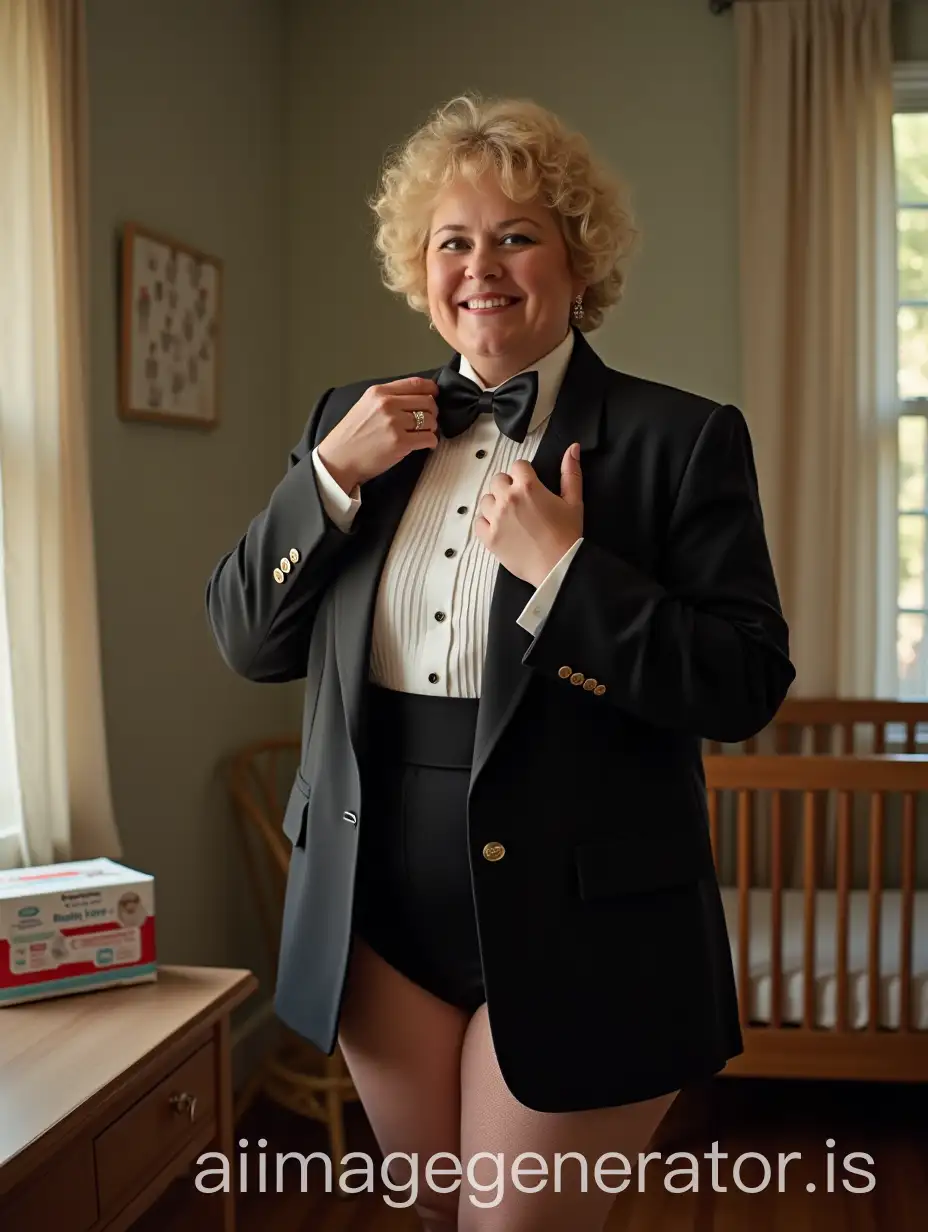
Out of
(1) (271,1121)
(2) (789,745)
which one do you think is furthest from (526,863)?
(2) (789,745)

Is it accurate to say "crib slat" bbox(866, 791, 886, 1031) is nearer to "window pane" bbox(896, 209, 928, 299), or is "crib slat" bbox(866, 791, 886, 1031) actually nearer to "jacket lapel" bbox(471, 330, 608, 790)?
"window pane" bbox(896, 209, 928, 299)

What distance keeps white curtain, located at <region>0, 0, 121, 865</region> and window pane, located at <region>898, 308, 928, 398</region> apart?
2.05 m

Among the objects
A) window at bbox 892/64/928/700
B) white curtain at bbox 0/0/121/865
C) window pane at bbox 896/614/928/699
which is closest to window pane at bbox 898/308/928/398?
window at bbox 892/64/928/700

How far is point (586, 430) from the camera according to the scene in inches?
53.1

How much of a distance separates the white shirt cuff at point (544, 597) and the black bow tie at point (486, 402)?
0.61 feet

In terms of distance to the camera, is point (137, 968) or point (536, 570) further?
Answer: point (137, 968)

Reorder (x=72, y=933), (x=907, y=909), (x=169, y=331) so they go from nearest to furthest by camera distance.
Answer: (x=72, y=933)
(x=907, y=909)
(x=169, y=331)

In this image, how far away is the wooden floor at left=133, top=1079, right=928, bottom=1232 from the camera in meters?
2.46

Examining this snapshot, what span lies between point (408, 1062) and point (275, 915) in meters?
1.84

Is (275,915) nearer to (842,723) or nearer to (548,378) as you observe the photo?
(842,723)

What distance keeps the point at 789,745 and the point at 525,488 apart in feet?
7.27

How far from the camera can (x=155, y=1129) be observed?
162cm

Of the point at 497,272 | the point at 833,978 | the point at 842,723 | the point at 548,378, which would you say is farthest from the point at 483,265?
the point at 842,723

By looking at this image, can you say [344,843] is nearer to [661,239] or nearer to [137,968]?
[137,968]
